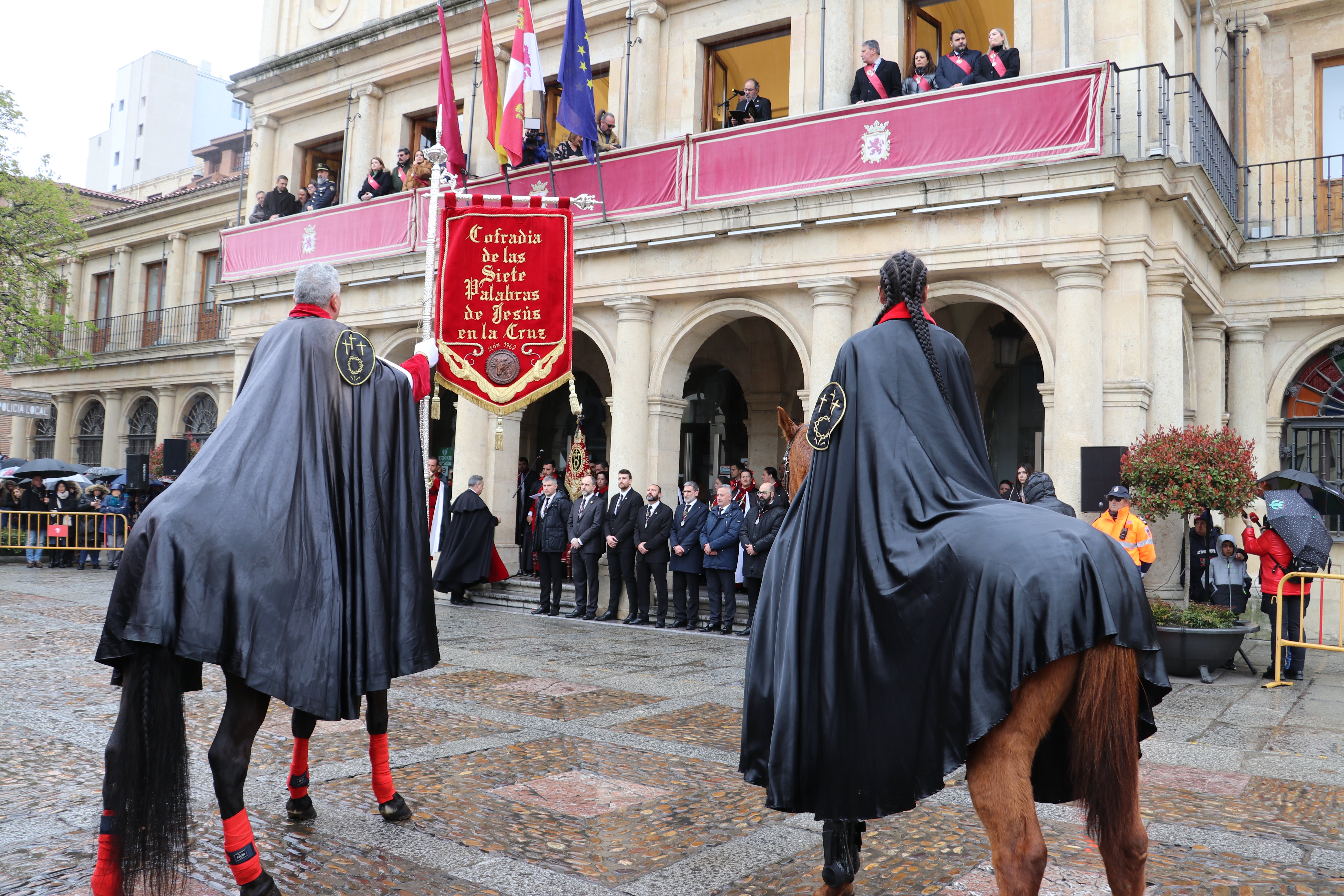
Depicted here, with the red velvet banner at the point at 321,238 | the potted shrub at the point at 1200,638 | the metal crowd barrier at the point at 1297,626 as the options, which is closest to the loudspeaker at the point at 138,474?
the red velvet banner at the point at 321,238

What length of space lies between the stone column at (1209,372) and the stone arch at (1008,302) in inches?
149

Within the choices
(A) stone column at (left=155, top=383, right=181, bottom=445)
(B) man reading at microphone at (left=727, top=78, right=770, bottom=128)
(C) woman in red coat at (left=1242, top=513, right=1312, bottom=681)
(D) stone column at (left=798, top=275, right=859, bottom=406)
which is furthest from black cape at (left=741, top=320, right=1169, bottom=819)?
(A) stone column at (left=155, top=383, right=181, bottom=445)

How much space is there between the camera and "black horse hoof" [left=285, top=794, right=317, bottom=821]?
4.08 metres

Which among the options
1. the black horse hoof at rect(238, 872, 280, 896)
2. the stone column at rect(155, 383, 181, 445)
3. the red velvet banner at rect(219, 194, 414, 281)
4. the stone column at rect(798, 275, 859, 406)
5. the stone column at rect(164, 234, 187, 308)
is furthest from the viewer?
the stone column at rect(164, 234, 187, 308)

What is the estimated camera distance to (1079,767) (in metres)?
2.66

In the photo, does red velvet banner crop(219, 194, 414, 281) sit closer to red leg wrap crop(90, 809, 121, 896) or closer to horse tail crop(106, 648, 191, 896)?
horse tail crop(106, 648, 191, 896)

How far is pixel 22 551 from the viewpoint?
20.6m

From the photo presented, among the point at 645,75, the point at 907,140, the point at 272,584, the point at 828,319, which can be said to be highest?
the point at 645,75

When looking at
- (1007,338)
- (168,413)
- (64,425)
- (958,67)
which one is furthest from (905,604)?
(64,425)

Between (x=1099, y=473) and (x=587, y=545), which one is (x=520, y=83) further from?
(x=1099, y=473)

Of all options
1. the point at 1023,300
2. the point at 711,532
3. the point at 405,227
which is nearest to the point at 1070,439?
the point at 1023,300

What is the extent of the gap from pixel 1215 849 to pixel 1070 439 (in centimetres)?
765

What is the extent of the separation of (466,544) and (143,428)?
737 inches

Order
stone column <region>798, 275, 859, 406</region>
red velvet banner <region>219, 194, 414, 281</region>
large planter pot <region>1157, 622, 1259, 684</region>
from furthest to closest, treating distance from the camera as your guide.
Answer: red velvet banner <region>219, 194, 414, 281</region>
stone column <region>798, 275, 859, 406</region>
large planter pot <region>1157, 622, 1259, 684</region>
